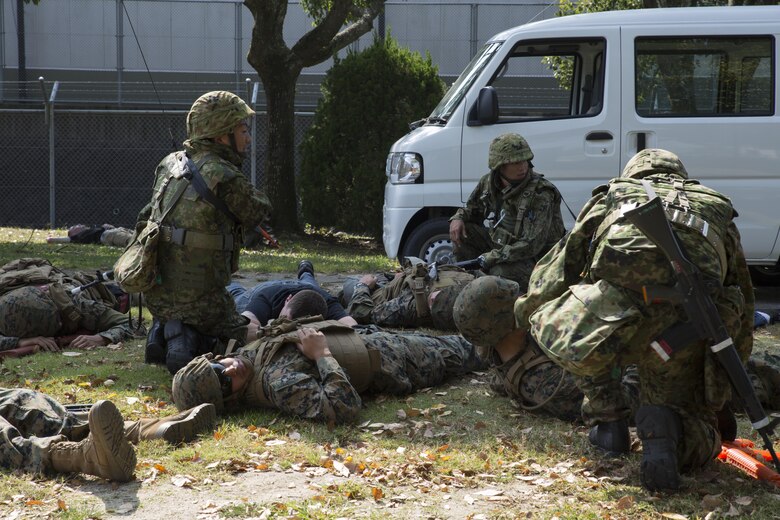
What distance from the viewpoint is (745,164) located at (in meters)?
8.48

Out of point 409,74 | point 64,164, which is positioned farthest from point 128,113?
point 409,74

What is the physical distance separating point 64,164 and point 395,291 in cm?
1166

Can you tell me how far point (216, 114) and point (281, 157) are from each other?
28.5 ft

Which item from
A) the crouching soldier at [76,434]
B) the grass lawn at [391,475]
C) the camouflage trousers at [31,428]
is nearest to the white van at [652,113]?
the grass lawn at [391,475]

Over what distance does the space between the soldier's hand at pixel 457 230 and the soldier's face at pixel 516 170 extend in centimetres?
76

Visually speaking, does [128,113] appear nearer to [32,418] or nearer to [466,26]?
[466,26]

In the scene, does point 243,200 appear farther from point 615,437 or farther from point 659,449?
point 659,449

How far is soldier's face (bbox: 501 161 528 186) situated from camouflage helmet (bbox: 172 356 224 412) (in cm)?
322

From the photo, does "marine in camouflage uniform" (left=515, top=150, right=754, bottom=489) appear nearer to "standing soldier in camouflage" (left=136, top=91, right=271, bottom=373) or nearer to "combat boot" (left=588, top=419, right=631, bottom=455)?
"combat boot" (left=588, top=419, right=631, bottom=455)

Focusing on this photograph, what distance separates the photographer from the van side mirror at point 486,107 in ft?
27.8

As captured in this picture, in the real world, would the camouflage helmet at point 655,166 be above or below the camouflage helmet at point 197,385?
above

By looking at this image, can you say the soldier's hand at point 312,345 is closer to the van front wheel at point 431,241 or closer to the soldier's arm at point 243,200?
the soldier's arm at point 243,200

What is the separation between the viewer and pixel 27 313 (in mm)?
6789

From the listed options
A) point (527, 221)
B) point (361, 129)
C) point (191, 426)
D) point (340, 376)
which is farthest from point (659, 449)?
point (361, 129)
